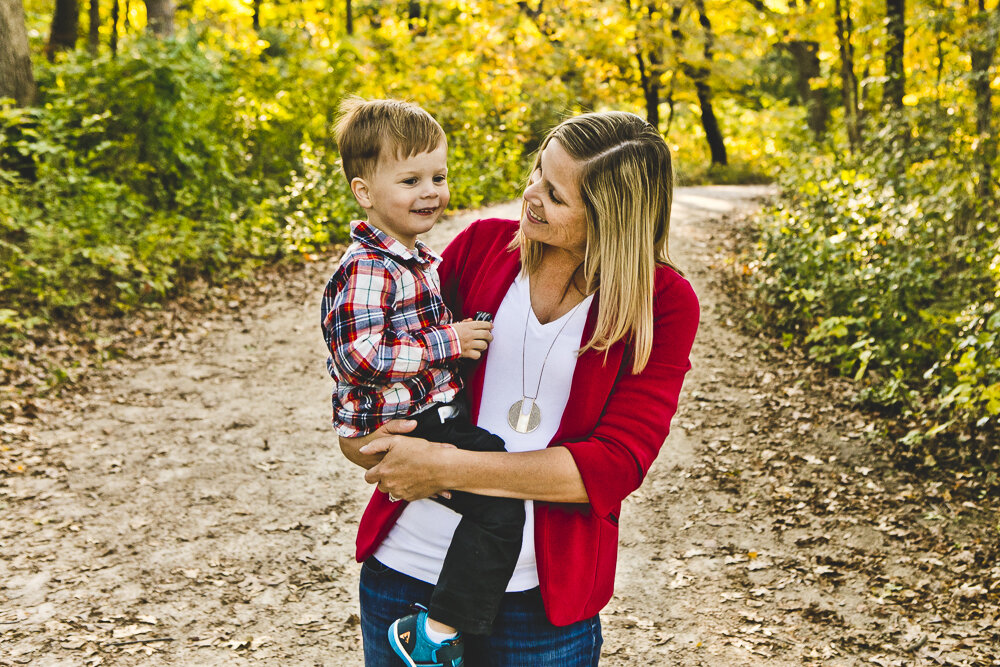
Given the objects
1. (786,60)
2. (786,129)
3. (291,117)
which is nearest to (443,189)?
(291,117)

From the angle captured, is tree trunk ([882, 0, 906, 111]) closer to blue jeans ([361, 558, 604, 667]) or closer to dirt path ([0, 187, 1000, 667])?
dirt path ([0, 187, 1000, 667])

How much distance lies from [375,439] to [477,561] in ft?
1.16

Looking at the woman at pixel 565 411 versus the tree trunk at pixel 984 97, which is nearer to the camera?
the woman at pixel 565 411

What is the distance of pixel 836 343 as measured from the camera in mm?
7039

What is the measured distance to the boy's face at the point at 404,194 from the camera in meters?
1.93

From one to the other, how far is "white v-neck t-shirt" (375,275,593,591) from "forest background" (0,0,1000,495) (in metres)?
4.12

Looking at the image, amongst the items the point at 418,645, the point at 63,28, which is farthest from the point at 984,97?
the point at 63,28

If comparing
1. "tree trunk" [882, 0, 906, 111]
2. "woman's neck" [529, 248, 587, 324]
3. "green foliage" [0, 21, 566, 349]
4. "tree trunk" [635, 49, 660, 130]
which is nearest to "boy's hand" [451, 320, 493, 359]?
"woman's neck" [529, 248, 587, 324]

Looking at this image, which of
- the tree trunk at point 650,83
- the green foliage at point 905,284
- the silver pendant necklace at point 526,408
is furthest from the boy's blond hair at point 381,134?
the tree trunk at point 650,83

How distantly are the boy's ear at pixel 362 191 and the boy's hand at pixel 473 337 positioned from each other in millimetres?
416

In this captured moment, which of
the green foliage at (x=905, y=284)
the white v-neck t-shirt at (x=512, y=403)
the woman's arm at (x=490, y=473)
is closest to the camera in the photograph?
the woman's arm at (x=490, y=473)

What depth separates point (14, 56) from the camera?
8.44m

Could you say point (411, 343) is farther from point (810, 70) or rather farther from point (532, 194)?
point (810, 70)

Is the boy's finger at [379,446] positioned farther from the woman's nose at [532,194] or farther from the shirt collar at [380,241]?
the woman's nose at [532,194]
